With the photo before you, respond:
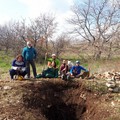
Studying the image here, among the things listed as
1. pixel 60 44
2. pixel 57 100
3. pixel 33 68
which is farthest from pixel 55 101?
pixel 60 44

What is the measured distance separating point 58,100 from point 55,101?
0.14 m

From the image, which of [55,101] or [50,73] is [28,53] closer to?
[50,73]

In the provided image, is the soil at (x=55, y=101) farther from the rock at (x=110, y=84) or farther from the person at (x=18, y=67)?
the person at (x=18, y=67)

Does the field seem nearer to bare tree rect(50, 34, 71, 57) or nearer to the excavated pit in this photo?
the excavated pit

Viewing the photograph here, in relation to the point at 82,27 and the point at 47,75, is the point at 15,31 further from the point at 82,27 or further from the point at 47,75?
the point at 47,75

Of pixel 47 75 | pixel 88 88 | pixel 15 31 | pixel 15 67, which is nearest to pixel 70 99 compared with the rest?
pixel 88 88

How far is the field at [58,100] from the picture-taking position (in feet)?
24.1

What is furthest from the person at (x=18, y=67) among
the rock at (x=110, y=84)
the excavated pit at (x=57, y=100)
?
the rock at (x=110, y=84)

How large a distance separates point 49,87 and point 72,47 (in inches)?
750

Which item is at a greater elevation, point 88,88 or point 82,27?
point 82,27

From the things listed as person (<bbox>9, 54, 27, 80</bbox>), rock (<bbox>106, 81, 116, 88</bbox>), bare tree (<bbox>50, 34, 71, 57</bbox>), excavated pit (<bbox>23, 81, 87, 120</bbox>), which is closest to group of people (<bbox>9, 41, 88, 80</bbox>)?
person (<bbox>9, 54, 27, 80</bbox>)

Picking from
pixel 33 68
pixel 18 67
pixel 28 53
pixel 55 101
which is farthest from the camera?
pixel 33 68

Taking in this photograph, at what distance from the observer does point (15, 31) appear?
28.8 metres

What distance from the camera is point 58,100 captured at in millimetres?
8703
